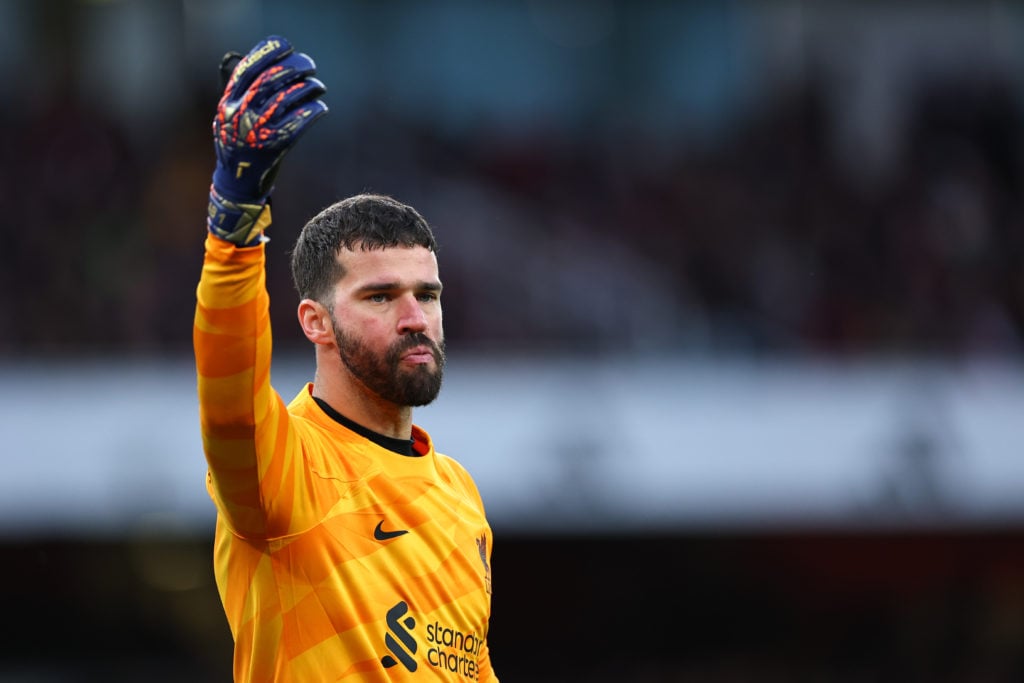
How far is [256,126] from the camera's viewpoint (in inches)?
121

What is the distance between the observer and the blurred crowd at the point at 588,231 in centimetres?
1093

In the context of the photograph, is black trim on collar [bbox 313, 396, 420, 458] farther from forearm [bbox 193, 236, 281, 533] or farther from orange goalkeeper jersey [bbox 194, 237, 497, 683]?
forearm [bbox 193, 236, 281, 533]

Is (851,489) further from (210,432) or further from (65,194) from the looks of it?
(210,432)

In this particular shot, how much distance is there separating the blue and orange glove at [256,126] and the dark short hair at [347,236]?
0.53 meters

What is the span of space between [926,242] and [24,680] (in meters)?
8.25

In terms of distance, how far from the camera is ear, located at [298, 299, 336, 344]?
3676 millimetres

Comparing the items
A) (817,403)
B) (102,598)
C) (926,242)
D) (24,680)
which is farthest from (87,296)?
(926,242)

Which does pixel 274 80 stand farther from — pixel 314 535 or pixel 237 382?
pixel 314 535

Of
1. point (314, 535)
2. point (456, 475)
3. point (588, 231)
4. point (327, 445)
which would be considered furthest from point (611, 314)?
point (314, 535)

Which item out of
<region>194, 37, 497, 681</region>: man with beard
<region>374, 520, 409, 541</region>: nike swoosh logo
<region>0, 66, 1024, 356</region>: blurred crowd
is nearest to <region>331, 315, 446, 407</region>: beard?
<region>194, 37, 497, 681</region>: man with beard

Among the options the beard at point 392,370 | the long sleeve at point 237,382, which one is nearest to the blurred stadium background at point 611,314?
the beard at point 392,370

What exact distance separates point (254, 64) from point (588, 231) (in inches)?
377

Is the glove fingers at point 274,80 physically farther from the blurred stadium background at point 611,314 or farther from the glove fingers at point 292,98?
the blurred stadium background at point 611,314

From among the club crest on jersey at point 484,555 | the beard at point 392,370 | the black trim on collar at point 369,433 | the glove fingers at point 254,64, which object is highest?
the glove fingers at point 254,64
